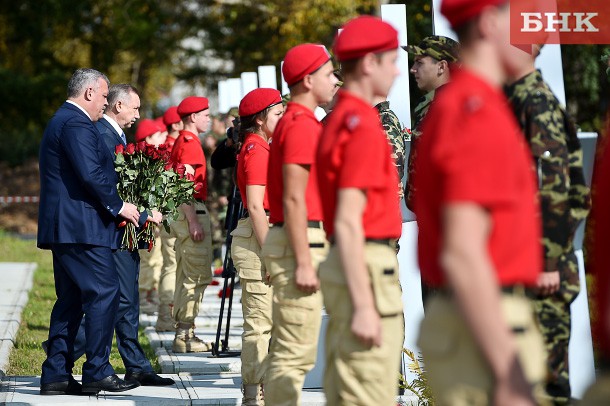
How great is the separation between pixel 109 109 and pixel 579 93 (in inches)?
893

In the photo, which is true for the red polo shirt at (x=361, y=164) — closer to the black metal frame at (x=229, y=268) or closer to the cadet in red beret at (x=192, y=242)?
the black metal frame at (x=229, y=268)

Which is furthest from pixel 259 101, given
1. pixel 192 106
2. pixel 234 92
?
pixel 234 92

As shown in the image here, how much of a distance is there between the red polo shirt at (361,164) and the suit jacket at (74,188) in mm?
3474

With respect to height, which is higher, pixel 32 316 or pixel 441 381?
pixel 441 381

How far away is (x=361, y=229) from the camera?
14.6 ft

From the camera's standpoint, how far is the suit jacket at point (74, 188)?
313 inches

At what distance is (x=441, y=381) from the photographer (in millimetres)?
3621

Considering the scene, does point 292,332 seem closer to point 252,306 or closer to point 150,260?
point 252,306

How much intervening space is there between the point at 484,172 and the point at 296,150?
2.64 meters

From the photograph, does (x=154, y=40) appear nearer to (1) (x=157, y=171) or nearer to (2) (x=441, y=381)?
(1) (x=157, y=171)

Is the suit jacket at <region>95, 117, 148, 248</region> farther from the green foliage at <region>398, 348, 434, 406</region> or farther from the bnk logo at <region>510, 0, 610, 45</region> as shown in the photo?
the bnk logo at <region>510, 0, 610, 45</region>

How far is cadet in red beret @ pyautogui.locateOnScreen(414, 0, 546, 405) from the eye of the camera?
3287mm

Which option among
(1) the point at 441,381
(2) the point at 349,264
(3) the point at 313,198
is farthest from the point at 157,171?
(1) the point at 441,381

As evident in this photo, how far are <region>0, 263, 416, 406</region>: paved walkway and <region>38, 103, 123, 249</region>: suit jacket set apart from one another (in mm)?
1132
